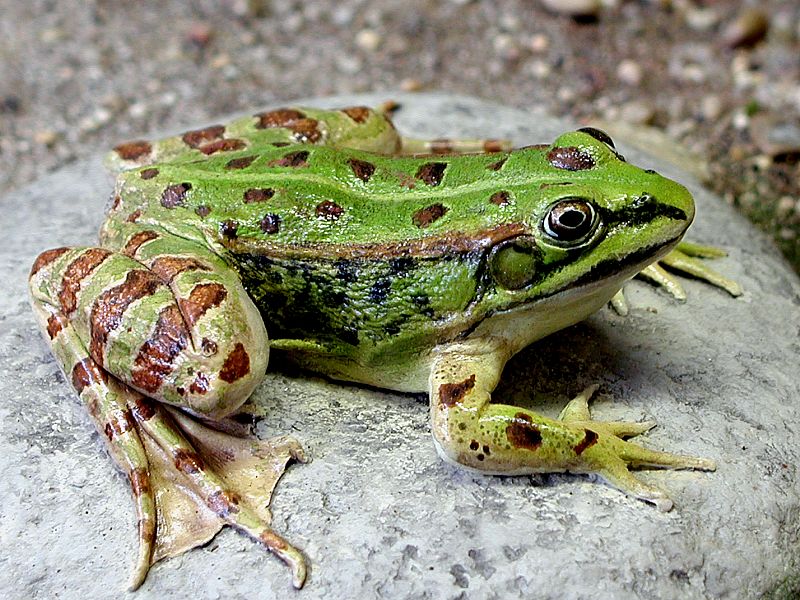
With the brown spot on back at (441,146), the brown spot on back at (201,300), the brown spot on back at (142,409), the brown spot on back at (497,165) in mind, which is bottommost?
the brown spot on back at (142,409)

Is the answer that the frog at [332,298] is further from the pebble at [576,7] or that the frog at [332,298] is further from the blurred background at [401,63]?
the pebble at [576,7]

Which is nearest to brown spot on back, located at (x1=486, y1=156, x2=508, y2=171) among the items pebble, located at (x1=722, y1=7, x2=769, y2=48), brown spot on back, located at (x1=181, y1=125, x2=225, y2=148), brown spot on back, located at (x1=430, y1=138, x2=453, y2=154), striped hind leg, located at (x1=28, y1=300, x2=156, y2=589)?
brown spot on back, located at (x1=430, y1=138, x2=453, y2=154)

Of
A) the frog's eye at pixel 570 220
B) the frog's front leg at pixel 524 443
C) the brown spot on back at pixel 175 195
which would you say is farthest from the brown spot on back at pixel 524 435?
the brown spot on back at pixel 175 195

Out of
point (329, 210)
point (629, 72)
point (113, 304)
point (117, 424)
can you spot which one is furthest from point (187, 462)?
point (629, 72)

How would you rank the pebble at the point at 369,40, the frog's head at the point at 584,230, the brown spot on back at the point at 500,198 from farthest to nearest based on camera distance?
the pebble at the point at 369,40
the brown spot on back at the point at 500,198
the frog's head at the point at 584,230

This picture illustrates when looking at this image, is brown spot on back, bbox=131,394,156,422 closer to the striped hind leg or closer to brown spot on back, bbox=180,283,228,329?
the striped hind leg

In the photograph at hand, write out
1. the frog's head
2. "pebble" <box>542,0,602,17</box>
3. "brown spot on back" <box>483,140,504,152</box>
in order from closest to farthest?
1. the frog's head
2. "brown spot on back" <box>483,140,504,152</box>
3. "pebble" <box>542,0,602,17</box>

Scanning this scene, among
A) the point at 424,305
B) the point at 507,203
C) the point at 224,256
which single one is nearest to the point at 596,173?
the point at 507,203

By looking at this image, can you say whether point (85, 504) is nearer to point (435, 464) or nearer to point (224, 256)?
point (224, 256)
